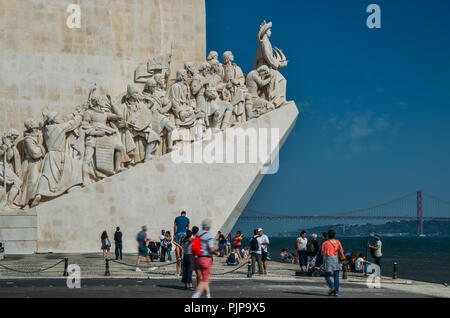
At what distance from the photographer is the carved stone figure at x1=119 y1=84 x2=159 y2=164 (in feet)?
50.4

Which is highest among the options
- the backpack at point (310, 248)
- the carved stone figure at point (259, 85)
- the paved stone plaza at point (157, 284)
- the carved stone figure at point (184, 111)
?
the carved stone figure at point (259, 85)

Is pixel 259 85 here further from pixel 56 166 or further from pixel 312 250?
pixel 312 250

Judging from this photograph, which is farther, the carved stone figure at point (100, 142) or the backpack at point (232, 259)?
the carved stone figure at point (100, 142)

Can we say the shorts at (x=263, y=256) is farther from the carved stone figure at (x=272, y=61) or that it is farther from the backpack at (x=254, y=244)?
the carved stone figure at (x=272, y=61)

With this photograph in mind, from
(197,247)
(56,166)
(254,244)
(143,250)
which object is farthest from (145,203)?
(197,247)

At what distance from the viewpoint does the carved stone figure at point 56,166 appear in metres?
14.4

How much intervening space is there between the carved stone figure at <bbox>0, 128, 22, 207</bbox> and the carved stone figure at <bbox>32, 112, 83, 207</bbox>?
1.79ft

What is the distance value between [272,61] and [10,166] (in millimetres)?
7585

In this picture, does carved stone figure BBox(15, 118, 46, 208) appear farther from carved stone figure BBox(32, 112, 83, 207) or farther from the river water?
the river water

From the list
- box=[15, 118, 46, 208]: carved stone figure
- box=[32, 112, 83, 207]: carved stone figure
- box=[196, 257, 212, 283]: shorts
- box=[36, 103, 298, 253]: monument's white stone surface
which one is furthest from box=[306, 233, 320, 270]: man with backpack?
box=[15, 118, 46, 208]: carved stone figure

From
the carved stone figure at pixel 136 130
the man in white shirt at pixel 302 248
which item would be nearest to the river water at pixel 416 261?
the man in white shirt at pixel 302 248

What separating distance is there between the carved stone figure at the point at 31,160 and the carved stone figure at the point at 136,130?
1955 millimetres
